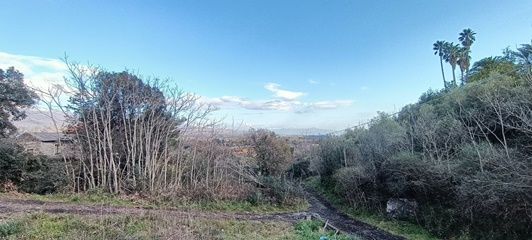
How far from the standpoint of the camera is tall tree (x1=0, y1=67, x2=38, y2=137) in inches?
660

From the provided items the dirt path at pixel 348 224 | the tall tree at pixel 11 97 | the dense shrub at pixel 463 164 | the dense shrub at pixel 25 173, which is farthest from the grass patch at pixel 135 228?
the tall tree at pixel 11 97

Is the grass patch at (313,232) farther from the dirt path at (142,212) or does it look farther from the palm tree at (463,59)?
the palm tree at (463,59)

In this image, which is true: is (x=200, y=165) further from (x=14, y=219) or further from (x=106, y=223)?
(x=14, y=219)

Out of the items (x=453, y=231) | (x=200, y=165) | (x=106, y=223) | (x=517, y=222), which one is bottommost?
(x=453, y=231)

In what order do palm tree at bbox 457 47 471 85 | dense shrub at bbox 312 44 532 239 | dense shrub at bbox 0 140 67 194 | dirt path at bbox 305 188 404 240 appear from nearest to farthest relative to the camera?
dense shrub at bbox 312 44 532 239
dirt path at bbox 305 188 404 240
dense shrub at bbox 0 140 67 194
palm tree at bbox 457 47 471 85

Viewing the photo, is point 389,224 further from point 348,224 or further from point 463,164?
point 463,164

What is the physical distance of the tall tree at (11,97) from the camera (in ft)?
55.0

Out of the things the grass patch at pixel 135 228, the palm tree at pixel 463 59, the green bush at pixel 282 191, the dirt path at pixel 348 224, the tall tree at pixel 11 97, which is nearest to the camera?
the grass patch at pixel 135 228

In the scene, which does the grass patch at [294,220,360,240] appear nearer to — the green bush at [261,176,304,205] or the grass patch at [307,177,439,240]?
the grass patch at [307,177,439,240]

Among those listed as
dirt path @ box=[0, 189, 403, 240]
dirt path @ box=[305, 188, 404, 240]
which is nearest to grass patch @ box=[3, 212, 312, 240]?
dirt path @ box=[0, 189, 403, 240]

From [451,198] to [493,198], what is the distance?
2664 mm

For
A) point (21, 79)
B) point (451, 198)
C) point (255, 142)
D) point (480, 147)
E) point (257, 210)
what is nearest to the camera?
point (480, 147)

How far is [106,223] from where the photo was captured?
24.9 ft

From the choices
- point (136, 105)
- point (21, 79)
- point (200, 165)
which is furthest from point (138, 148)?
point (21, 79)
